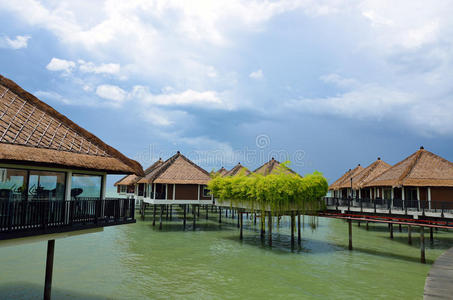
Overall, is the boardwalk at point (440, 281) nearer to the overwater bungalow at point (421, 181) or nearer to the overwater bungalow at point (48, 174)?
the overwater bungalow at point (421, 181)

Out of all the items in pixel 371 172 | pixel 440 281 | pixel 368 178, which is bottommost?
pixel 440 281

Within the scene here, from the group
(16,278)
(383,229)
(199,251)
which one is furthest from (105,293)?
(383,229)

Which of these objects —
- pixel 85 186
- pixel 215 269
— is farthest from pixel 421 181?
pixel 85 186

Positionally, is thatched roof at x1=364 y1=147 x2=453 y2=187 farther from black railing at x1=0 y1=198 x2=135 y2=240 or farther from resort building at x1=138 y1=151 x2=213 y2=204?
black railing at x1=0 y1=198 x2=135 y2=240

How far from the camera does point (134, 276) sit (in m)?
16.2

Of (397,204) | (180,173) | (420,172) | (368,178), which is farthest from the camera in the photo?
(368,178)

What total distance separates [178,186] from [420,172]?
2437 centimetres

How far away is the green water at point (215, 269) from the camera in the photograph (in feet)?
46.3

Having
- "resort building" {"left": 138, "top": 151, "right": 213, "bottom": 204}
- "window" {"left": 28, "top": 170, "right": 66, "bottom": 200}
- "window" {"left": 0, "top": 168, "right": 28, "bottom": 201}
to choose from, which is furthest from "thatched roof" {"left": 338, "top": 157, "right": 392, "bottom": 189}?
"window" {"left": 0, "top": 168, "right": 28, "bottom": 201}

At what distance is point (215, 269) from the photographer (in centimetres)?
1800

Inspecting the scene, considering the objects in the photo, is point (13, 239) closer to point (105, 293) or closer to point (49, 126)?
point (49, 126)

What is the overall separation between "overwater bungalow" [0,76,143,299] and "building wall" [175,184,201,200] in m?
20.6

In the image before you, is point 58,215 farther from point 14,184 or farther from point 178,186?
point 178,186

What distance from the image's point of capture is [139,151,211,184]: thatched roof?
1318 inches
